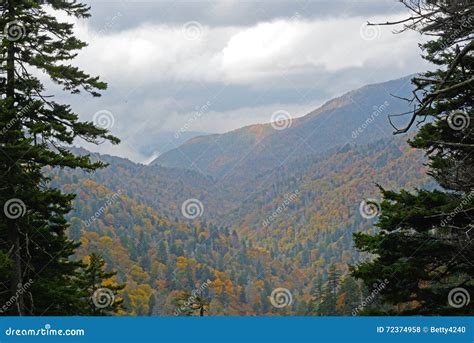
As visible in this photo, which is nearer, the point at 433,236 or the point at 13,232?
the point at 433,236

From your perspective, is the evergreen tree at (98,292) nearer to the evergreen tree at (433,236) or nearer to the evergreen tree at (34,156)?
the evergreen tree at (34,156)

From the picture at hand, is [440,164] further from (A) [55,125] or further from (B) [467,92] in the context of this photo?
(A) [55,125]

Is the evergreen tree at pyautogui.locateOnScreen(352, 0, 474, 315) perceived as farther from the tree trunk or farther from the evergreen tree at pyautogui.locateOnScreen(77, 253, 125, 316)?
the evergreen tree at pyautogui.locateOnScreen(77, 253, 125, 316)

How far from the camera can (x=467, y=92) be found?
509 inches

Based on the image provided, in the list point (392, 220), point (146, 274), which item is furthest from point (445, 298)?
point (146, 274)

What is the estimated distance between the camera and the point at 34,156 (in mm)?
13094

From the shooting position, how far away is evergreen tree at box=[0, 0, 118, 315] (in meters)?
13.4

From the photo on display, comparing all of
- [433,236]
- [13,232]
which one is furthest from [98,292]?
[433,236]

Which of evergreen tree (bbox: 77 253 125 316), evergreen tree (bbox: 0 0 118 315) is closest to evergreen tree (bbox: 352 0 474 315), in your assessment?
evergreen tree (bbox: 0 0 118 315)

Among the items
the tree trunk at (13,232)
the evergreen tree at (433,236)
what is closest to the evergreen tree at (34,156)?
the tree trunk at (13,232)

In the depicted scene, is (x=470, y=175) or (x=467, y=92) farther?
(x=467, y=92)

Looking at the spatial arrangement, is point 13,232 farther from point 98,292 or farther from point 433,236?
point 98,292

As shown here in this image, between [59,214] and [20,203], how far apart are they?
2475 millimetres

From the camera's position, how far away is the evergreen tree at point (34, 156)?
1336cm
